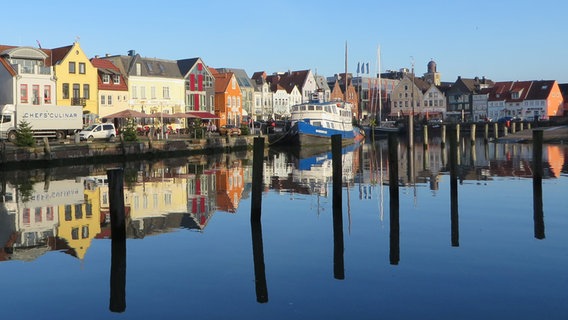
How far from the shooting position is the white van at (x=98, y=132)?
53.4 meters

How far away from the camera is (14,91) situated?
58844mm

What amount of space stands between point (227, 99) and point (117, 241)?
78397 mm

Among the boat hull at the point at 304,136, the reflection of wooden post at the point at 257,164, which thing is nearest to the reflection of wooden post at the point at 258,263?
the reflection of wooden post at the point at 257,164

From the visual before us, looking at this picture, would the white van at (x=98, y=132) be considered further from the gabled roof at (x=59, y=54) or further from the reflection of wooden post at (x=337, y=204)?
the reflection of wooden post at (x=337, y=204)

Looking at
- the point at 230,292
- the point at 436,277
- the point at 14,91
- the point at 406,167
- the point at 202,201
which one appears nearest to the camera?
the point at 230,292

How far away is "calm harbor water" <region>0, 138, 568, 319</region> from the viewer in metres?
11.1

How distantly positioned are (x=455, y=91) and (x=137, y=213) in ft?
427

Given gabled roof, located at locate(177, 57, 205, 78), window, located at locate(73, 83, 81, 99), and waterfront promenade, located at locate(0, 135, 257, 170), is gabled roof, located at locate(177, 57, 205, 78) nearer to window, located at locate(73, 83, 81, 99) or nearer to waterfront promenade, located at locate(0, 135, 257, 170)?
window, located at locate(73, 83, 81, 99)

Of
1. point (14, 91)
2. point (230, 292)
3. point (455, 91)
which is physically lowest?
point (230, 292)

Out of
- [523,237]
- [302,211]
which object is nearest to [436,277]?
[523,237]

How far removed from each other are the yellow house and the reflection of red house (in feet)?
103

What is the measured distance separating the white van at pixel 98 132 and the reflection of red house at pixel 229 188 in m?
17.3

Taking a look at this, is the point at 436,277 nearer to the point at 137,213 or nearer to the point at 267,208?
the point at 267,208

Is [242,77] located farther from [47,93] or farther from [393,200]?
[393,200]
